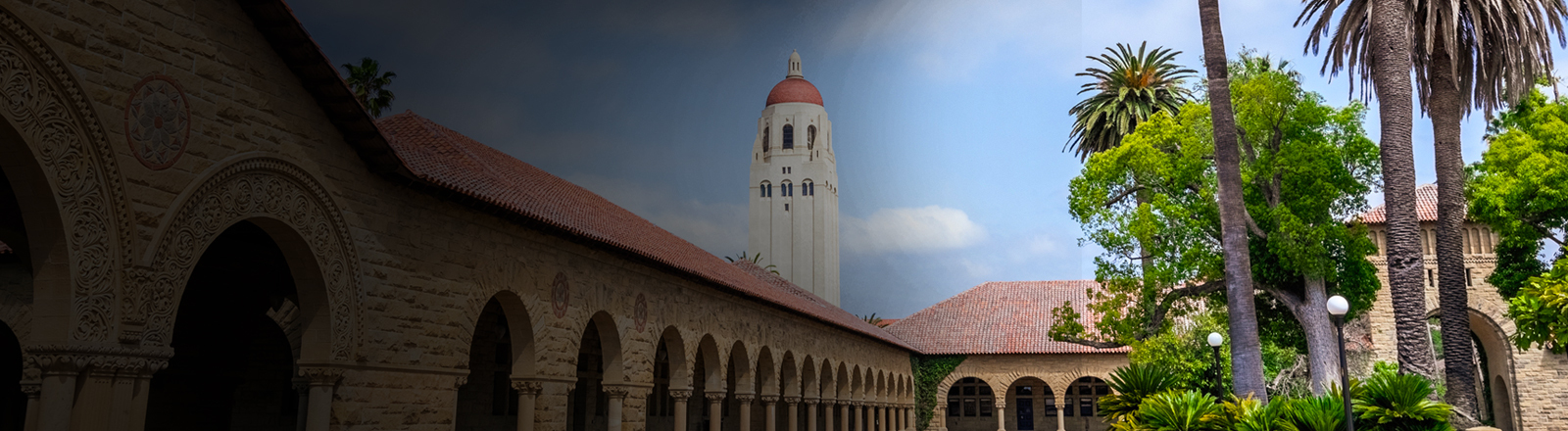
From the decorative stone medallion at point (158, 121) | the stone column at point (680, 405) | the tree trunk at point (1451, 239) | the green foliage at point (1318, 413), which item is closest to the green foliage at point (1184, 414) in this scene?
the green foliage at point (1318, 413)

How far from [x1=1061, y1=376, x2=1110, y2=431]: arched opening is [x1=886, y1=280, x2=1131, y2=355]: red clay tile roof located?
3.97 meters

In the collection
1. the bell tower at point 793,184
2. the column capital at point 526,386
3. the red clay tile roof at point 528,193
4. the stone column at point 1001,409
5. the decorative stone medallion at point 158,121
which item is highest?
the bell tower at point 793,184

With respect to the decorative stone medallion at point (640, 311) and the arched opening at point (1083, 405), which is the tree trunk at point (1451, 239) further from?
the arched opening at point (1083, 405)

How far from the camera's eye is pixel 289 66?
11031mm

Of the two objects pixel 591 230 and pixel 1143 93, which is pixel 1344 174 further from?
pixel 591 230

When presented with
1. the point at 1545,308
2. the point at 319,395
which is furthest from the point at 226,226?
the point at 1545,308

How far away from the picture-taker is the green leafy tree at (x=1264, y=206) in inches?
965

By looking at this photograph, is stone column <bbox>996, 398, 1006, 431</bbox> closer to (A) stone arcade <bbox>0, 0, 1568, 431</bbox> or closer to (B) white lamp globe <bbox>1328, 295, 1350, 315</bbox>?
(A) stone arcade <bbox>0, 0, 1568, 431</bbox>

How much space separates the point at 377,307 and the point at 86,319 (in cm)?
381

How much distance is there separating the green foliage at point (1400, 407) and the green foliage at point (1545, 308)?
6444 millimetres

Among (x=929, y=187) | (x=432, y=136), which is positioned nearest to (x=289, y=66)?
(x=432, y=136)

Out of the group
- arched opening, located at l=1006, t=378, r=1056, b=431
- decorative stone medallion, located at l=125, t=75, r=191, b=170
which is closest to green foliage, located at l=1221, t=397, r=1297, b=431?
decorative stone medallion, located at l=125, t=75, r=191, b=170

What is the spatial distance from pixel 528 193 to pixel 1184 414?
12656mm

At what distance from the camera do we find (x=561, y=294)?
16.2m
